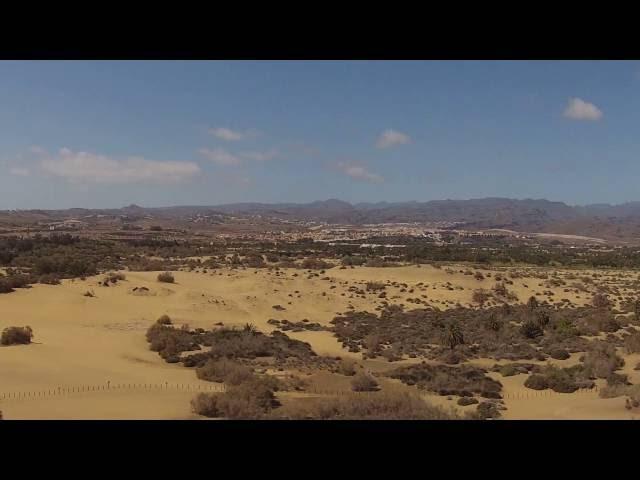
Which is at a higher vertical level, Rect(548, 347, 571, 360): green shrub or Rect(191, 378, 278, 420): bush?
Rect(191, 378, 278, 420): bush

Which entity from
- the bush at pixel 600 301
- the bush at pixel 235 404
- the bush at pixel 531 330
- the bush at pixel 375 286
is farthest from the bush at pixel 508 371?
the bush at pixel 375 286

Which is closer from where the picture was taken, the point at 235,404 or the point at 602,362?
the point at 235,404

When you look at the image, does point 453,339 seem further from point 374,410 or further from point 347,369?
point 374,410

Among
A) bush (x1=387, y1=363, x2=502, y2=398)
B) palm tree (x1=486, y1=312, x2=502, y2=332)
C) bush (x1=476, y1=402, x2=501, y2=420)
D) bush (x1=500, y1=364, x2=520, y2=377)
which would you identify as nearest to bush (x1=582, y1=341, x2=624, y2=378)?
bush (x1=500, y1=364, x2=520, y2=377)

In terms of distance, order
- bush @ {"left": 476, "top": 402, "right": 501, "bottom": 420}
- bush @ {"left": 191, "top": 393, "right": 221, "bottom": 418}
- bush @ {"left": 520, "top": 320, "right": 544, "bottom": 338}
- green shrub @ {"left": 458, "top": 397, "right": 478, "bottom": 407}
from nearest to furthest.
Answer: bush @ {"left": 191, "top": 393, "right": 221, "bottom": 418}, bush @ {"left": 476, "top": 402, "right": 501, "bottom": 420}, green shrub @ {"left": 458, "top": 397, "right": 478, "bottom": 407}, bush @ {"left": 520, "top": 320, "right": 544, "bottom": 338}

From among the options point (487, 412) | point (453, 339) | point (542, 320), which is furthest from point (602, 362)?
point (542, 320)

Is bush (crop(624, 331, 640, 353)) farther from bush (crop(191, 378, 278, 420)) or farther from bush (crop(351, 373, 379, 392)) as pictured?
bush (crop(191, 378, 278, 420))
